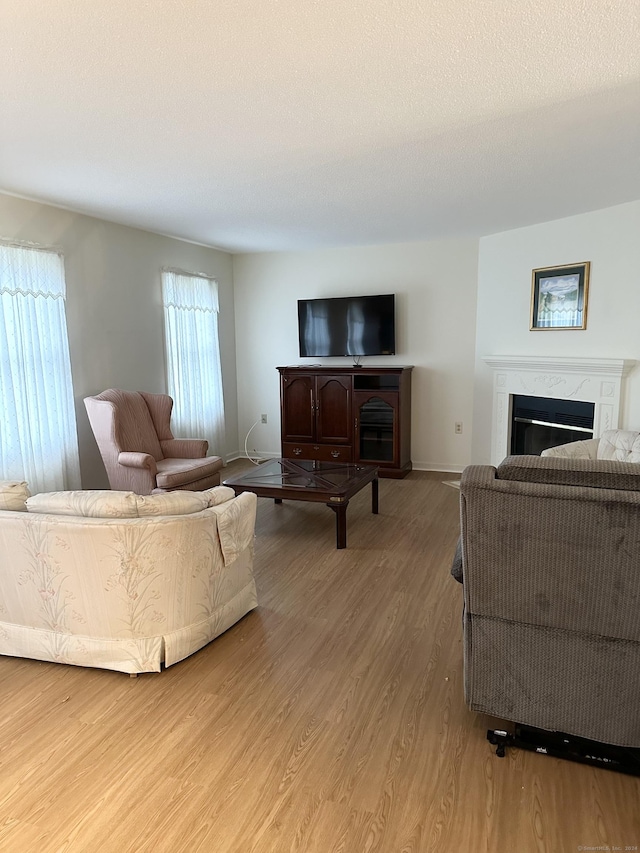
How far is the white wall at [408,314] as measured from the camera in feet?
19.1

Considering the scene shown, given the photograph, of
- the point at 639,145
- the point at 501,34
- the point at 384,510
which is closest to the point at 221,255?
the point at 384,510

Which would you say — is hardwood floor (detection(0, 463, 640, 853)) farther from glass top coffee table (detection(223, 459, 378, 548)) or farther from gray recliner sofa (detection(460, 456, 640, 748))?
glass top coffee table (detection(223, 459, 378, 548))

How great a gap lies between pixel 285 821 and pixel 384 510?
3.17m

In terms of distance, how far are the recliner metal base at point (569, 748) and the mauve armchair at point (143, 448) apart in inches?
114

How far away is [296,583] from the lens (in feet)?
11.0

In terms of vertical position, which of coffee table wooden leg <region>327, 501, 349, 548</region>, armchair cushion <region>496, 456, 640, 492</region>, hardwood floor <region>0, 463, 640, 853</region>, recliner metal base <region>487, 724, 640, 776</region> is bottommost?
hardwood floor <region>0, 463, 640, 853</region>

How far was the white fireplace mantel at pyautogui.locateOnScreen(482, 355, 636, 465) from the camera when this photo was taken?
439 cm

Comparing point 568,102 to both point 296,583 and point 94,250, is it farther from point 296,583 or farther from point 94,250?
point 94,250

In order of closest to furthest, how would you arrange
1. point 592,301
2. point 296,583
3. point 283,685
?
point 283,685 < point 296,583 < point 592,301

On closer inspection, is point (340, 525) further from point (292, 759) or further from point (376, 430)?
point (376, 430)

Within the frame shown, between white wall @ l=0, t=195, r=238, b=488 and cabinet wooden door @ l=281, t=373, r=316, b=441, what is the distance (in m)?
1.35

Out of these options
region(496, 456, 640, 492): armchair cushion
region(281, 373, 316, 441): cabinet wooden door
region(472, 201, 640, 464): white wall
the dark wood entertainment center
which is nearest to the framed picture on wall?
region(472, 201, 640, 464): white wall

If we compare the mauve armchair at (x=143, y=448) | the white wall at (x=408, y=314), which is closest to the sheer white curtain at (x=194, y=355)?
the white wall at (x=408, y=314)

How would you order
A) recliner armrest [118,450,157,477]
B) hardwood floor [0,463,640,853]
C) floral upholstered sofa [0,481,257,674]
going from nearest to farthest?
1. hardwood floor [0,463,640,853]
2. floral upholstered sofa [0,481,257,674]
3. recliner armrest [118,450,157,477]
